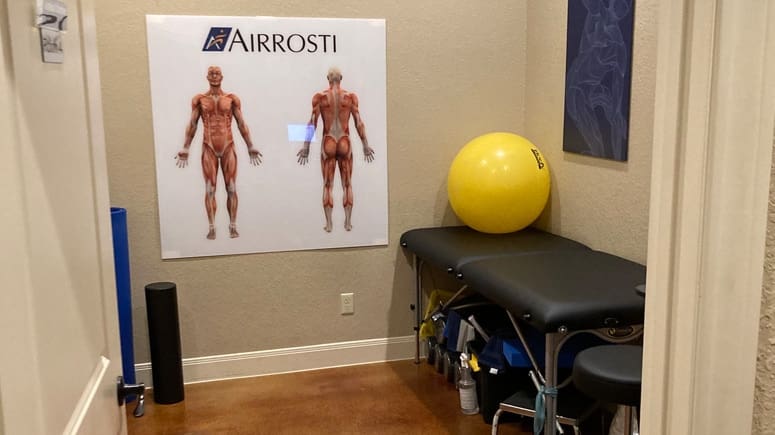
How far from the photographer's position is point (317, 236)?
3859mm

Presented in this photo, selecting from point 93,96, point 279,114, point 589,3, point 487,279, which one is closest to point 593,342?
point 487,279

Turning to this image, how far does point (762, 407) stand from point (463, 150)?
2976 millimetres

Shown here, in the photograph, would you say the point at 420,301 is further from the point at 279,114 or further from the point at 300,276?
the point at 279,114

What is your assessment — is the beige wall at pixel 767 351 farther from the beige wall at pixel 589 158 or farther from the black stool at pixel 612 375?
the beige wall at pixel 589 158

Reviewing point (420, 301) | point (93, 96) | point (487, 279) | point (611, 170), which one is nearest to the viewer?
point (93, 96)

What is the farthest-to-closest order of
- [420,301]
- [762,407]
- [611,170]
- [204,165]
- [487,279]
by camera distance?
[420,301] < [204,165] < [611,170] < [487,279] < [762,407]

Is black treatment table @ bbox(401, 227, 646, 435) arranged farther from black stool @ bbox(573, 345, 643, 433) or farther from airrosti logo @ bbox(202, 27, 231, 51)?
airrosti logo @ bbox(202, 27, 231, 51)

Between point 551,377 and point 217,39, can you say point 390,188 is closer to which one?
point 217,39

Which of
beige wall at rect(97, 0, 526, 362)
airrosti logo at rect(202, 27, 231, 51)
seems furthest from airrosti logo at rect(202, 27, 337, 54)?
beige wall at rect(97, 0, 526, 362)

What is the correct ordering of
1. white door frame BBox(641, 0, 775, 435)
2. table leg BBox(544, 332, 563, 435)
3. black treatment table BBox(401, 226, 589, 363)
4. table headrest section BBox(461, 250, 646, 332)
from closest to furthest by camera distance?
white door frame BBox(641, 0, 775, 435)
table headrest section BBox(461, 250, 646, 332)
table leg BBox(544, 332, 563, 435)
black treatment table BBox(401, 226, 589, 363)

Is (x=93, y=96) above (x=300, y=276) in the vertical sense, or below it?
above

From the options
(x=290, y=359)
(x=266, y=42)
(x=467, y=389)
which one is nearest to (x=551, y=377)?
(x=467, y=389)

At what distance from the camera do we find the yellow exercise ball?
135 inches

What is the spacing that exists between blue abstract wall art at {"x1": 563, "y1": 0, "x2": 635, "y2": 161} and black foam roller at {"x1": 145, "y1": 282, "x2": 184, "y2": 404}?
209cm
